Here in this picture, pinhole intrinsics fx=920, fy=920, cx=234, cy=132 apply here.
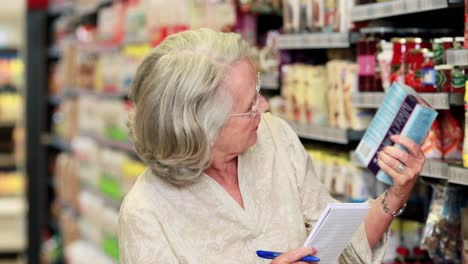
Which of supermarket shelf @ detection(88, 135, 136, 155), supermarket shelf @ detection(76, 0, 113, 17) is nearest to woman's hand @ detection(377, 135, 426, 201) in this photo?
supermarket shelf @ detection(88, 135, 136, 155)

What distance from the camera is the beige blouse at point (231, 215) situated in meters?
2.29

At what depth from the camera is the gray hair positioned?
2.21 metres

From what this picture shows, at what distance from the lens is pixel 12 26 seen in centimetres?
995

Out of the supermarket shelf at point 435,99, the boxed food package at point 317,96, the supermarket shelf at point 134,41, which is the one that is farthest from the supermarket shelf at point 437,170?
the supermarket shelf at point 134,41

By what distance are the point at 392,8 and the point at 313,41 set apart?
0.63 meters

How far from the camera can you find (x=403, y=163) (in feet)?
7.68

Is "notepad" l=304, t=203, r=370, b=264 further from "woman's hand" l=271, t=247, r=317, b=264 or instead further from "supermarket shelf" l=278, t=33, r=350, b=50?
"supermarket shelf" l=278, t=33, r=350, b=50

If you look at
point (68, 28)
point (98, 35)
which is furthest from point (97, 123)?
point (68, 28)

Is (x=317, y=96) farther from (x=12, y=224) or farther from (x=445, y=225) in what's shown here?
(x=12, y=224)

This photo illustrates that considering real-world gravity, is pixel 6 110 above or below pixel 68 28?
below

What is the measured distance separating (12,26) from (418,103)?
809cm

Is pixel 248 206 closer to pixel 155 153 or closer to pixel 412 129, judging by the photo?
pixel 155 153

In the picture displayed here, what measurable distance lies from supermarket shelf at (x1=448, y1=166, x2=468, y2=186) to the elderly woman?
0.66 ft

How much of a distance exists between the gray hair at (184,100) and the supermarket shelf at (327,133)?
3.34ft
